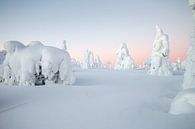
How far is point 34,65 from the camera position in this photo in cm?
970

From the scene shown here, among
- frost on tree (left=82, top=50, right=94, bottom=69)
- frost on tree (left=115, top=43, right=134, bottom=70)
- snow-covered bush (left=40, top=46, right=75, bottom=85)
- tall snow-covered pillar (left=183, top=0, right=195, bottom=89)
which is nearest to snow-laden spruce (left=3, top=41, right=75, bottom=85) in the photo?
snow-covered bush (left=40, top=46, right=75, bottom=85)

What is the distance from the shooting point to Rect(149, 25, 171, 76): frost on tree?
23.0 metres

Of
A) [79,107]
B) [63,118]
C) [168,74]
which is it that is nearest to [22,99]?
[79,107]

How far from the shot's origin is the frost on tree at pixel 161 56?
23.0 meters

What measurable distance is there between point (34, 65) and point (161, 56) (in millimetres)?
17481

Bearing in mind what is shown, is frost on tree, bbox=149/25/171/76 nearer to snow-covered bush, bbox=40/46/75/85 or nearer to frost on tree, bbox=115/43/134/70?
snow-covered bush, bbox=40/46/75/85

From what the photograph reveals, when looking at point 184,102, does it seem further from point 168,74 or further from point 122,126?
point 168,74

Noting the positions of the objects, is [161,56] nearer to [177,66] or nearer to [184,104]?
[184,104]

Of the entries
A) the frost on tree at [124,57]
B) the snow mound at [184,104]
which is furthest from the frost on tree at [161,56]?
the frost on tree at [124,57]

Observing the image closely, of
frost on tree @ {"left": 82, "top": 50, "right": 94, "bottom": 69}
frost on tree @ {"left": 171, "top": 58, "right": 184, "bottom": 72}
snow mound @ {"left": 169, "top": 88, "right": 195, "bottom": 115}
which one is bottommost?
snow mound @ {"left": 169, "top": 88, "right": 195, "bottom": 115}

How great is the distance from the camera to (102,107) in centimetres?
543

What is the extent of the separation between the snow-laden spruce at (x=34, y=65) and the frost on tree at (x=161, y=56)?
15407 mm

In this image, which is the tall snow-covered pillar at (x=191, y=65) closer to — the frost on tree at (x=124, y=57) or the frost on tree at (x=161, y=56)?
the frost on tree at (x=161, y=56)

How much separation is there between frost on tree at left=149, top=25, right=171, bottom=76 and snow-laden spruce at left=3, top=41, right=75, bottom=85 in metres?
15.4
